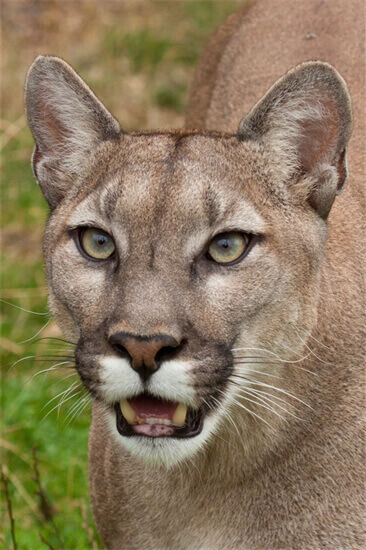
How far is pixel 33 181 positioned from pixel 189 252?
5.58 metres

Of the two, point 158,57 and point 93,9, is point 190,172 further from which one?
point 93,9

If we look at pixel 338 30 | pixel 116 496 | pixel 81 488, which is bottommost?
pixel 81 488

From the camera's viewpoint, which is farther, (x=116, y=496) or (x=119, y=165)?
(x=116, y=496)

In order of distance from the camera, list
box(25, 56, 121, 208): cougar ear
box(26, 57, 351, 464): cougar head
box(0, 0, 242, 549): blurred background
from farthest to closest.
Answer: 1. box(0, 0, 242, 549): blurred background
2. box(25, 56, 121, 208): cougar ear
3. box(26, 57, 351, 464): cougar head

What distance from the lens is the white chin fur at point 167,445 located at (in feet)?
11.0

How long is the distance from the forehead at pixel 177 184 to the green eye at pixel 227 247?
0.16 ft

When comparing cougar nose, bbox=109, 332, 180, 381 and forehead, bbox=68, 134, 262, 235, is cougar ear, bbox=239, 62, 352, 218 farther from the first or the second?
cougar nose, bbox=109, 332, 180, 381

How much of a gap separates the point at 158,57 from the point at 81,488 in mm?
5089

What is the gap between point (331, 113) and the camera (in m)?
3.67

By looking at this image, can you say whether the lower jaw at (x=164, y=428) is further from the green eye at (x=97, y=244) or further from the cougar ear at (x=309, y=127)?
the cougar ear at (x=309, y=127)

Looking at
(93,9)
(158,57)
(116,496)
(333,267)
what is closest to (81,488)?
(116,496)

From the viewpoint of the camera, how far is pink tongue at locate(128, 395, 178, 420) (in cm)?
333

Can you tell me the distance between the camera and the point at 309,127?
373 centimetres

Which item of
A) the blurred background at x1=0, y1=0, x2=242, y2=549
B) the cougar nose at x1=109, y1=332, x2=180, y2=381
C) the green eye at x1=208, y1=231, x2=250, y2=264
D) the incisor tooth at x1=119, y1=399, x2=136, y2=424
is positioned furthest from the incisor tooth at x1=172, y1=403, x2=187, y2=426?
the blurred background at x1=0, y1=0, x2=242, y2=549
